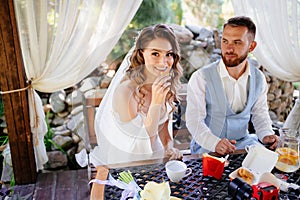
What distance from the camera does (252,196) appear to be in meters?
1.19

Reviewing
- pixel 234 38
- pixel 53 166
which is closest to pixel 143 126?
pixel 234 38

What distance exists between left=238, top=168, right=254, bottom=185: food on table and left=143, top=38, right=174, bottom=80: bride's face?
1.83 feet

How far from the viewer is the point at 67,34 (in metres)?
1.79

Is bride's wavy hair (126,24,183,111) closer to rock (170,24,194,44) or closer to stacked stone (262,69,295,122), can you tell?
rock (170,24,194,44)

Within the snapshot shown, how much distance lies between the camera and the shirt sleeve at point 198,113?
168 cm

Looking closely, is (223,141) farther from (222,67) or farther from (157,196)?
(157,196)

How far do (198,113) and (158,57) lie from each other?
43 cm

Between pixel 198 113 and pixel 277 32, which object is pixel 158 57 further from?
pixel 277 32

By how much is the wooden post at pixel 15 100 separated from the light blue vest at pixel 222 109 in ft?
3.36

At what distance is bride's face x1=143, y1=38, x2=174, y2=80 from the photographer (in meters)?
1.46

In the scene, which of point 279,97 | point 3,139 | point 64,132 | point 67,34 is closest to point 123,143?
point 67,34

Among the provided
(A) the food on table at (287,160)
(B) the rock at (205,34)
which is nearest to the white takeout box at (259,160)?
(A) the food on table at (287,160)

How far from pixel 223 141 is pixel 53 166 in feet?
4.42

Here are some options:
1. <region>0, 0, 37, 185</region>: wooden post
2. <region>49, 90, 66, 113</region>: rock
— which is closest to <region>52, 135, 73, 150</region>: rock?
Result: <region>49, 90, 66, 113</region>: rock
